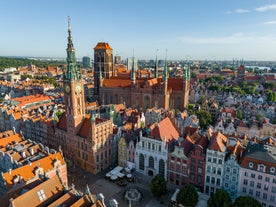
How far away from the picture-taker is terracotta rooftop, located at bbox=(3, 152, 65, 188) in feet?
157

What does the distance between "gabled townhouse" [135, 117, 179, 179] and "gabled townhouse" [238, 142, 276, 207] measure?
20.4 m

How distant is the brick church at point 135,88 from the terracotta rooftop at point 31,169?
71.1 metres

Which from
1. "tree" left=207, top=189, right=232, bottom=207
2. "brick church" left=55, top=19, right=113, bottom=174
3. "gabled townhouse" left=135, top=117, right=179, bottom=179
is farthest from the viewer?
"brick church" left=55, top=19, right=113, bottom=174

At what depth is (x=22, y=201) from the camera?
123 feet

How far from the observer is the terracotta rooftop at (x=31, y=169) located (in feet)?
157

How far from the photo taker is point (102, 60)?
146 metres

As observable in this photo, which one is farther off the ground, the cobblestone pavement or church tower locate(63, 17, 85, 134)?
church tower locate(63, 17, 85, 134)

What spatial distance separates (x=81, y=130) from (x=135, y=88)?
61.9m

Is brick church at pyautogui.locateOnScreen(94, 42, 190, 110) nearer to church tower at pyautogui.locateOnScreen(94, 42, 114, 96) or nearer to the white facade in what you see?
church tower at pyautogui.locateOnScreen(94, 42, 114, 96)

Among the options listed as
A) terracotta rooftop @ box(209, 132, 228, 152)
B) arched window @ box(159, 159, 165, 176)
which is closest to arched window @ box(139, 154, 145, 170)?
arched window @ box(159, 159, 165, 176)

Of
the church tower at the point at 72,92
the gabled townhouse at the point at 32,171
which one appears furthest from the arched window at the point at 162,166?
the church tower at the point at 72,92

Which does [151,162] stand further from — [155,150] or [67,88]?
[67,88]

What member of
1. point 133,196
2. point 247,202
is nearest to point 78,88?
point 133,196

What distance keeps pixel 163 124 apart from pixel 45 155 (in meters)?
35.1
